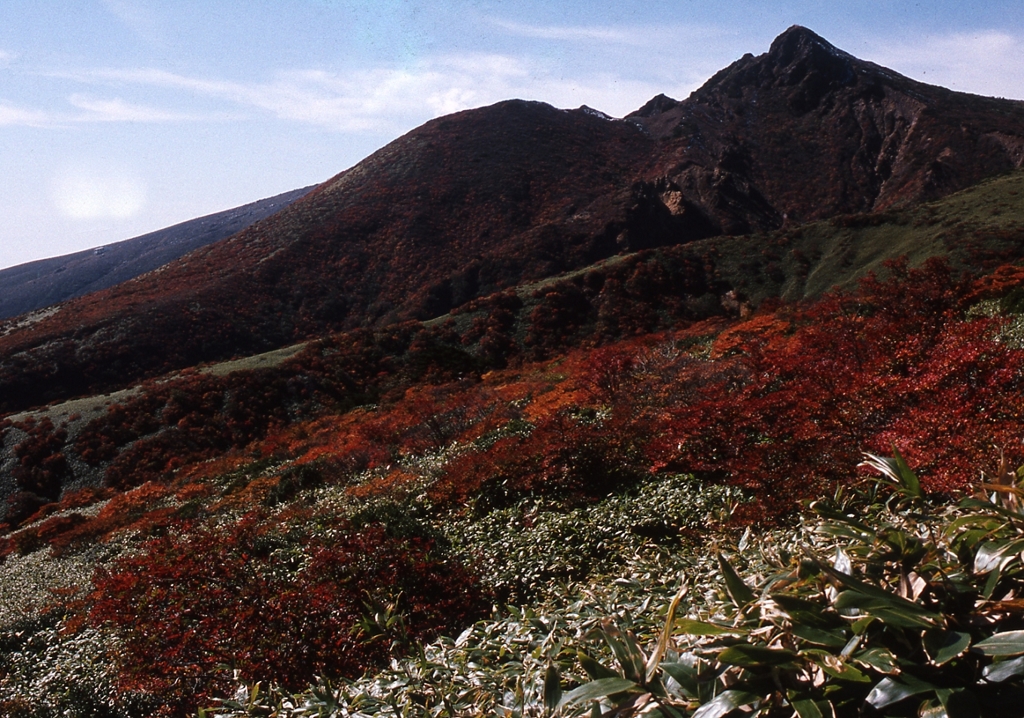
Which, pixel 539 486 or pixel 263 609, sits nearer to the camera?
pixel 263 609

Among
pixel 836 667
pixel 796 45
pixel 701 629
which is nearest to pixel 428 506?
pixel 701 629

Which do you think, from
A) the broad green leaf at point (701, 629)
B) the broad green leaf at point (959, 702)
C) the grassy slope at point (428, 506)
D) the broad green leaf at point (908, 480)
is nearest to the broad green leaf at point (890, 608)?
the broad green leaf at point (959, 702)

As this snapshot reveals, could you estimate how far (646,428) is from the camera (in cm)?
941

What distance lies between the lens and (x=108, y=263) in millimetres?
94625

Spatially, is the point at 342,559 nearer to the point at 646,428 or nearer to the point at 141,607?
the point at 141,607

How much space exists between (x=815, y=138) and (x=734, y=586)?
8360cm

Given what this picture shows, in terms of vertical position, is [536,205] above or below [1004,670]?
above

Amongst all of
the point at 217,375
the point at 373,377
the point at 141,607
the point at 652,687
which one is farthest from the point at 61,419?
the point at 652,687

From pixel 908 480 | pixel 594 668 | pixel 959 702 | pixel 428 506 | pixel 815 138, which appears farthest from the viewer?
pixel 815 138

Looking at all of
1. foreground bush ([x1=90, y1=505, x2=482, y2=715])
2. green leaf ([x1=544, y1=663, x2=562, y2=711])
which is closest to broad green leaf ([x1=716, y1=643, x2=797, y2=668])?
green leaf ([x1=544, y1=663, x2=562, y2=711])

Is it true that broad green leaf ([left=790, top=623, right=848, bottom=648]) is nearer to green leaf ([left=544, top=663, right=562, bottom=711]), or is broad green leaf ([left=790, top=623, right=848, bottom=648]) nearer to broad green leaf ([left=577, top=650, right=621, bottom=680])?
broad green leaf ([left=577, top=650, right=621, bottom=680])

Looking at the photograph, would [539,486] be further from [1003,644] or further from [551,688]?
[1003,644]

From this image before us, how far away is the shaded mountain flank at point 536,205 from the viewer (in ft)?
130

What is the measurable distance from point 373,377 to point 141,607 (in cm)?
2497
